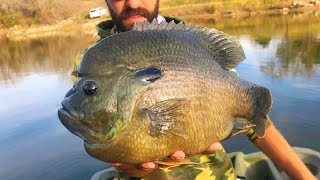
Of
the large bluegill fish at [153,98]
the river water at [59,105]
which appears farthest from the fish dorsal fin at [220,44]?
the river water at [59,105]

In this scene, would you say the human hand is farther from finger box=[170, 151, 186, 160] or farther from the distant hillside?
the distant hillside

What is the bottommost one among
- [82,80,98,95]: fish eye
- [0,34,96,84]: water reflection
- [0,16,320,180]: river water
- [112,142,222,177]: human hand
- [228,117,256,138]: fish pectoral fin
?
[0,34,96,84]: water reflection

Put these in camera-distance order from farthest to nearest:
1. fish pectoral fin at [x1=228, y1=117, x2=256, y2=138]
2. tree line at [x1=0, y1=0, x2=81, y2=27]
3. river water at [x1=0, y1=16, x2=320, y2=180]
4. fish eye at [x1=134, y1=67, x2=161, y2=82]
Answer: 1. tree line at [x1=0, y1=0, x2=81, y2=27]
2. river water at [x1=0, y1=16, x2=320, y2=180]
3. fish pectoral fin at [x1=228, y1=117, x2=256, y2=138]
4. fish eye at [x1=134, y1=67, x2=161, y2=82]

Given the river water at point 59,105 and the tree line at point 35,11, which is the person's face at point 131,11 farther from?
the tree line at point 35,11

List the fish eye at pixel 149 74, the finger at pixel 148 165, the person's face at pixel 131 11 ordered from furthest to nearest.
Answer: the person's face at pixel 131 11, the finger at pixel 148 165, the fish eye at pixel 149 74

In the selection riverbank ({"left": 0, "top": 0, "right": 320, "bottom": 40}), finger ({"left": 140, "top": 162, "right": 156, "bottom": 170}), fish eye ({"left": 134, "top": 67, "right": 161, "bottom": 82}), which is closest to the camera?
fish eye ({"left": 134, "top": 67, "right": 161, "bottom": 82})

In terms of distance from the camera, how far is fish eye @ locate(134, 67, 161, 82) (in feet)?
6.81

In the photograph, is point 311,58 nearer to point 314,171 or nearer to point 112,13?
point 314,171

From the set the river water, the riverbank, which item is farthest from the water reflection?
the riverbank

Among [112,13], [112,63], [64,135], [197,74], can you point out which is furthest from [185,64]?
[64,135]

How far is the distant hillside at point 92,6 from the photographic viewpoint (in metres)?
45.1

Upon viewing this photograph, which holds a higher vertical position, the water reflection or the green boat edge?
the green boat edge

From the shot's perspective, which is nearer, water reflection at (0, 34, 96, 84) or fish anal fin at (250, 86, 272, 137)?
fish anal fin at (250, 86, 272, 137)

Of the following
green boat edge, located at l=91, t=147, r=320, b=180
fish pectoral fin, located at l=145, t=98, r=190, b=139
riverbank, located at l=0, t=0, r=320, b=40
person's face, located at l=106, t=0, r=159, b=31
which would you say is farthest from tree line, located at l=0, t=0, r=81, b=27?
fish pectoral fin, located at l=145, t=98, r=190, b=139
